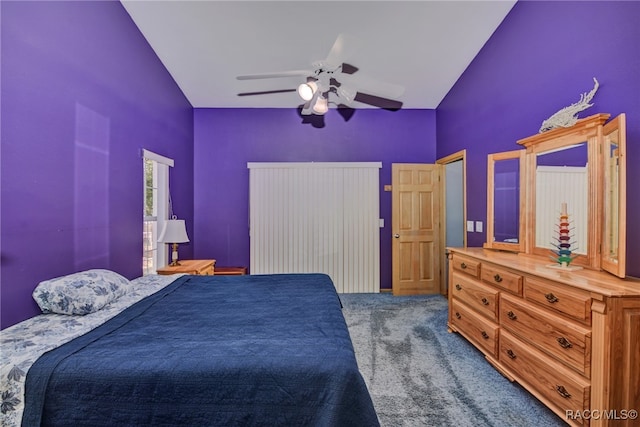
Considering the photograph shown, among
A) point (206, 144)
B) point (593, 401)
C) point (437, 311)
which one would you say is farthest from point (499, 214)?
point (206, 144)

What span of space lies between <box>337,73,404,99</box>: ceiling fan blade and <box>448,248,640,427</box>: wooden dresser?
1.74 metres

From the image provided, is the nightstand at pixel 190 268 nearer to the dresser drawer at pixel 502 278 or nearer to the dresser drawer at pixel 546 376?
the dresser drawer at pixel 502 278

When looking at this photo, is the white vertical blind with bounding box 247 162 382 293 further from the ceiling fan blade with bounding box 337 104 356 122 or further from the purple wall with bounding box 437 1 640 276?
the purple wall with bounding box 437 1 640 276

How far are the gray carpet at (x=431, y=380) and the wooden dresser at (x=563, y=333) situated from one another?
14cm

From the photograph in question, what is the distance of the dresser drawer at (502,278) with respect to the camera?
83.8 inches

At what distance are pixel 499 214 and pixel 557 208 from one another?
0.69 metres

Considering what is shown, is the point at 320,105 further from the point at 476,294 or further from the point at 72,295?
the point at 72,295

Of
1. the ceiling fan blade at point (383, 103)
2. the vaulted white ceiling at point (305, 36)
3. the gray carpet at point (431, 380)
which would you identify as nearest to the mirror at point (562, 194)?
the gray carpet at point (431, 380)

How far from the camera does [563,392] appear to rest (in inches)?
67.6

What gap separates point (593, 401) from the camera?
153cm

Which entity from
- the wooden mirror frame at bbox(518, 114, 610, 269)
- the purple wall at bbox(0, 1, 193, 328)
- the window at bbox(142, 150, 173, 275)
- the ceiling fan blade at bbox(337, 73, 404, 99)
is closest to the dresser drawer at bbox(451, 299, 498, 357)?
the wooden mirror frame at bbox(518, 114, 610, 269)

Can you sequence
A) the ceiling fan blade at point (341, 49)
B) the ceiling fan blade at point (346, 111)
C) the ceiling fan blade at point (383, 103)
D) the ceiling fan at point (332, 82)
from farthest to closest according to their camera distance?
the ceiling fan blade at point (346, 111), the ceiling fan blade at point (383, 103), the ceiling fan at point (332, 82), the ceiling fan blade at point (341, 49)

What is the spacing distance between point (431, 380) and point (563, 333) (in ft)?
3.20

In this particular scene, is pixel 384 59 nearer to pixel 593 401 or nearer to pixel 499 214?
pixel 499 214
